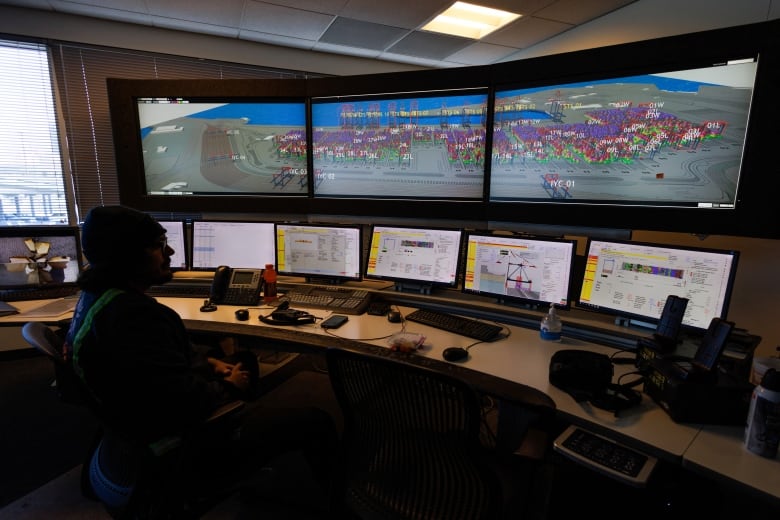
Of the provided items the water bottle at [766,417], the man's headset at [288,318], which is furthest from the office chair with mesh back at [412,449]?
the man's headset at [288,318]

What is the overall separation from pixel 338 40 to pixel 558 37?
2.43 meters

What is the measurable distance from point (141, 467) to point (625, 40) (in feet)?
15.7

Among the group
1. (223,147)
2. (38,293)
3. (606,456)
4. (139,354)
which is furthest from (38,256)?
(606,456)

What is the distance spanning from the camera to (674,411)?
1.21 metres

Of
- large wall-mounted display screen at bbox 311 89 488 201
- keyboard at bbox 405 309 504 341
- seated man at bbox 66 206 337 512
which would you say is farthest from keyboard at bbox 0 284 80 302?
keyboard at bbox 405 309 504 341

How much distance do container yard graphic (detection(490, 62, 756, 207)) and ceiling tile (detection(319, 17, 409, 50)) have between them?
7.97ft

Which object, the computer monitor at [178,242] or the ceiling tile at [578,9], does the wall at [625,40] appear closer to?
the ceiling tile at [578,9]

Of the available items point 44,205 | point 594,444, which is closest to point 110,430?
point 594,444

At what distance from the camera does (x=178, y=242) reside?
103 inches

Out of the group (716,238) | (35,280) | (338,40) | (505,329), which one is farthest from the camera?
(338,40)

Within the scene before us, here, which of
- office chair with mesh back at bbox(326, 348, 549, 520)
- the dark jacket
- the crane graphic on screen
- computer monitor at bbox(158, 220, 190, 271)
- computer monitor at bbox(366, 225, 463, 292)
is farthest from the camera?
computer monitor at bbox(158, 220, 190, 271)

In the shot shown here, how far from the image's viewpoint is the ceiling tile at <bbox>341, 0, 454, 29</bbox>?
3459 mm

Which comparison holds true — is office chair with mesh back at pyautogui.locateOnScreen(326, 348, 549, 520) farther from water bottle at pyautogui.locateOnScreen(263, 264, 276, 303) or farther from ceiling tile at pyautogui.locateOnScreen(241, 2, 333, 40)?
ceiling tile at pyautogui.locateOnScreen(241, 2, 333, 40)

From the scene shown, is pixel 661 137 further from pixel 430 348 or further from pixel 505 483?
pixel 505 483
